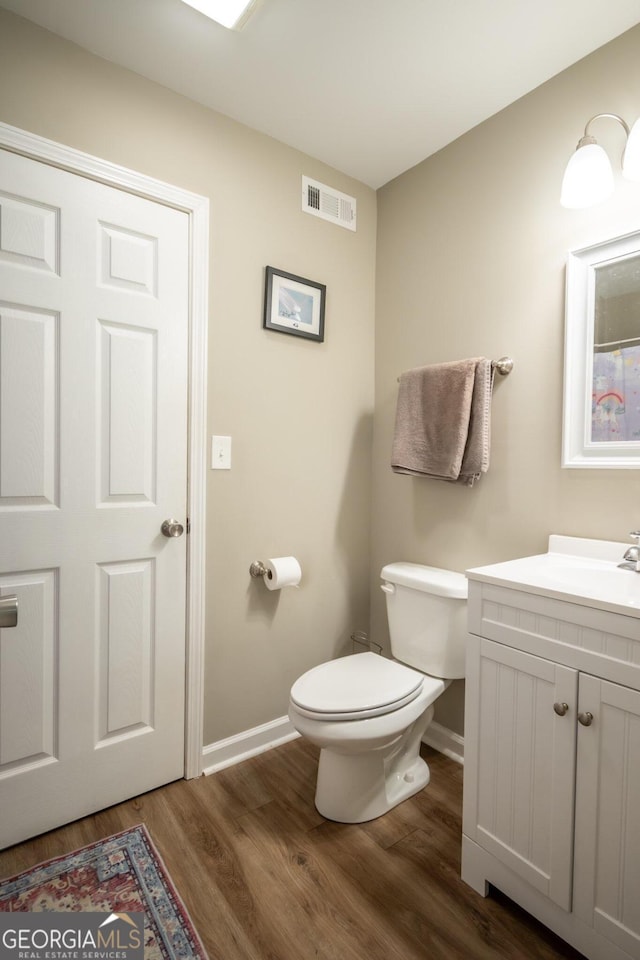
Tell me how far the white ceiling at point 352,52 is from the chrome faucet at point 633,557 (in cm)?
129

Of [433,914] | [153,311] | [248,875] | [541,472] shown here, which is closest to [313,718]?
[248,875]

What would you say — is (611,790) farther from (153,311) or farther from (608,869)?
(153,311)

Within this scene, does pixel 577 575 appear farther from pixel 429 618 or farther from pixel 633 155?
pixel 633 155

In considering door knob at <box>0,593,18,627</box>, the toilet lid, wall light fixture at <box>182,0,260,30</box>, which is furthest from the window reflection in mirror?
door knob at <box>0,593,18,627</box>

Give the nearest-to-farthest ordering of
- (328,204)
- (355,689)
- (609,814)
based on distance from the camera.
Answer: (609,814)
(355,689)
(328,204)

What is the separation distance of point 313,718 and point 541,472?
1.07 meters

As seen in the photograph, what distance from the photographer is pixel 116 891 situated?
4.18 ft

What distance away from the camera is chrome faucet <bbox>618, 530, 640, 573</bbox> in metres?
1.31

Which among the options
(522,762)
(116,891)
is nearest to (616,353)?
(522,762)

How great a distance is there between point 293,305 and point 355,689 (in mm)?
1442

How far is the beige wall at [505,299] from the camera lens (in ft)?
4.85

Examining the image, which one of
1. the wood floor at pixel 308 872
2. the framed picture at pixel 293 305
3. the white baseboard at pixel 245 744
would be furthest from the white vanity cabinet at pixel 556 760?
the framed picture at pixel 293 305

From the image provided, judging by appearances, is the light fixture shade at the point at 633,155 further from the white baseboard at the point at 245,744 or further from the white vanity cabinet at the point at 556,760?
the white baseboard at the point at 245,744

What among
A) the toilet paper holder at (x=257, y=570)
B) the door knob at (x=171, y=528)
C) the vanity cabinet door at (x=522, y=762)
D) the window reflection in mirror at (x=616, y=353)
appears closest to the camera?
the vanity cabinet door at (x=522, y=762)
